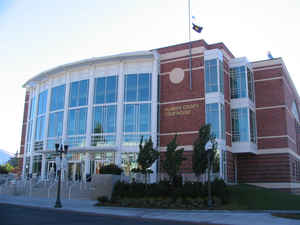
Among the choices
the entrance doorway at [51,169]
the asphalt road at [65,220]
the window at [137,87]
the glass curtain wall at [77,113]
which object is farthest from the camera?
the entrance doorway at [51,169]

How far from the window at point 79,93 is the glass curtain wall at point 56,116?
5.10 ft

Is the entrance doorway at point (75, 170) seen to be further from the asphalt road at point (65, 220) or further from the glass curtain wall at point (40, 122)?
the asphalt road at point (65, 220)

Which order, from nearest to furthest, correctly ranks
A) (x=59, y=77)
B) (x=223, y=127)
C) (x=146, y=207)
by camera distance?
(x=146, y=207) → (x=223, y=127) → (x=59, y=77)

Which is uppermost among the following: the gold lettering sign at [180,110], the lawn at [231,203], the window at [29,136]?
the gold lettering sign at [180,110]

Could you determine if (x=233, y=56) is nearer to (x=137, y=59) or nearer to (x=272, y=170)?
(x=137, y=59)

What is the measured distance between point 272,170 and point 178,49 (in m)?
16.6

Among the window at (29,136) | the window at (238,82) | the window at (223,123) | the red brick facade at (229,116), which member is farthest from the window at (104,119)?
the window at (238,82)

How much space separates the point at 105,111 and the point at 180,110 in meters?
8.76

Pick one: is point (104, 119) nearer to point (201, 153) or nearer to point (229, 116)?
point (229, 116)

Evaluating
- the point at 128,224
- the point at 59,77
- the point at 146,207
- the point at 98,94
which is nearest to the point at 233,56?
A: the point at 98,94

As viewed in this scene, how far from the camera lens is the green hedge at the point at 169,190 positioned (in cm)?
2038

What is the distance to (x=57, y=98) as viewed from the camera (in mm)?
41750

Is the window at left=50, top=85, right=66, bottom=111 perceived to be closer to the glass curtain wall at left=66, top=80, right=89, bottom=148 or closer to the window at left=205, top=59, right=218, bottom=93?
the glass curtain wall at left=66, top=80, right=89, bottom=148

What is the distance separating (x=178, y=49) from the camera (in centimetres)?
3669
